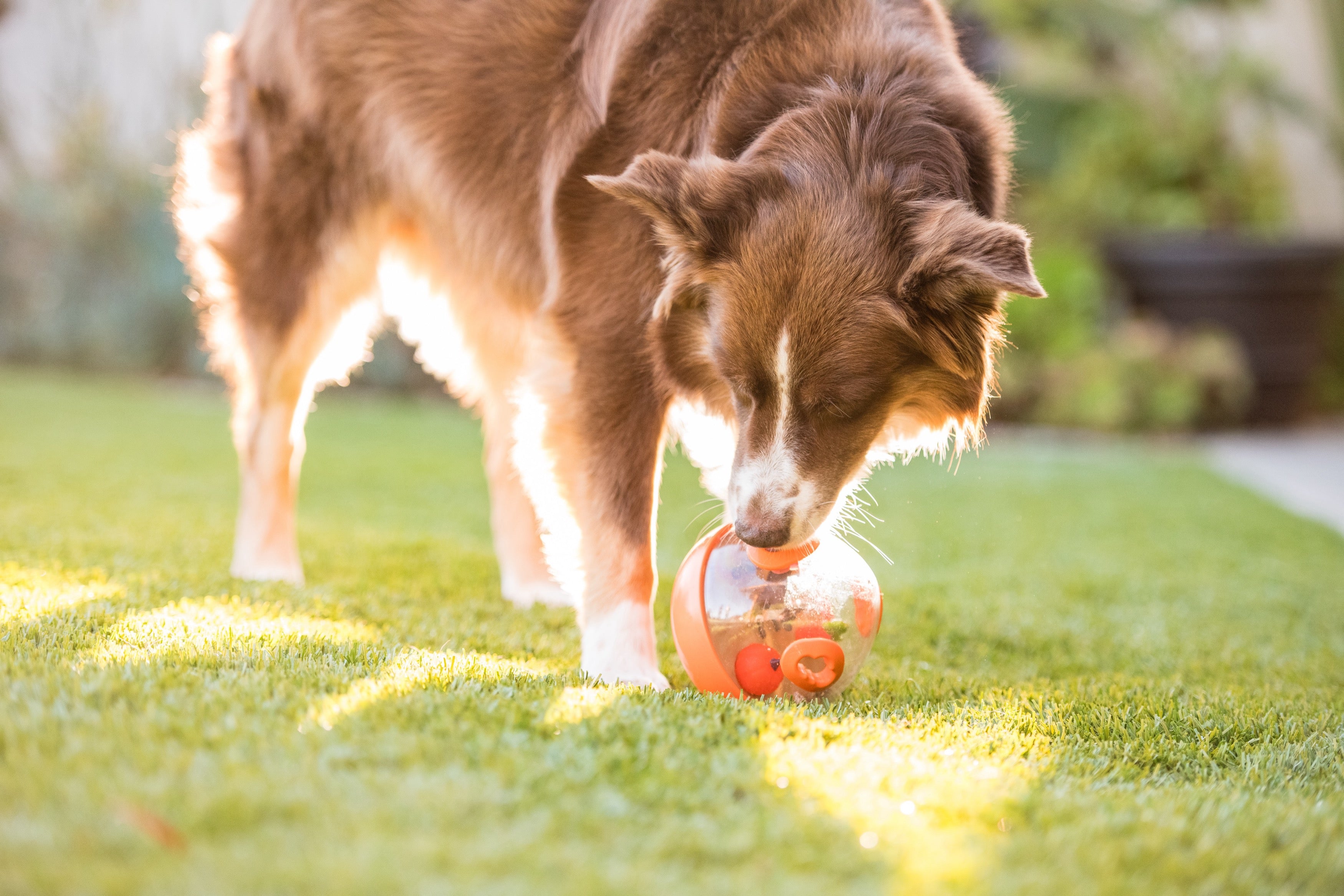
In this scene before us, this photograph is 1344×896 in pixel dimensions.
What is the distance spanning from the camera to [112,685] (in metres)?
1.79

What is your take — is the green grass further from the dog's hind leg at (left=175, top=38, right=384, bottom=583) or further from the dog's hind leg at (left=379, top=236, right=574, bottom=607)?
the dog's hind leg at (left=175, top=38, right=384, bottom=583)

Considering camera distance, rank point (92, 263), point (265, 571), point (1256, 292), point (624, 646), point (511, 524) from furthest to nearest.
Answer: point (92, 263)
point (1256, 292)
point (511, 524)
point (265, 571)
point (624, 646)

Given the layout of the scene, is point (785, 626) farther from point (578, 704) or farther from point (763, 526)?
point (578, 704)

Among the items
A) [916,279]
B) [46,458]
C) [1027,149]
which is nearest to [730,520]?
[916,279]

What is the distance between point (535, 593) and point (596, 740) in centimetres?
163

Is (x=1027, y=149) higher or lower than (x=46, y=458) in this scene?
higher

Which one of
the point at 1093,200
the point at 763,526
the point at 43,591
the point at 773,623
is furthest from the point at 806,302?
the point at 1093,200

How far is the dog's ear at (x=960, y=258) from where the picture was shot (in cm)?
200

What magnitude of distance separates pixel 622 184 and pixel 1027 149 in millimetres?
8470

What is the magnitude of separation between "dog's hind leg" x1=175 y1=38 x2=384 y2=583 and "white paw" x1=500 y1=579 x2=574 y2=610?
0.61m

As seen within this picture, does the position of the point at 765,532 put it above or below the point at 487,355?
below

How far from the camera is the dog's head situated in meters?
2.22

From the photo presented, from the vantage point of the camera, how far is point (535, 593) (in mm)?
3381

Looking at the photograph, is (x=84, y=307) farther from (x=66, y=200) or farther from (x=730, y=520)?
(x=730, y=520)
